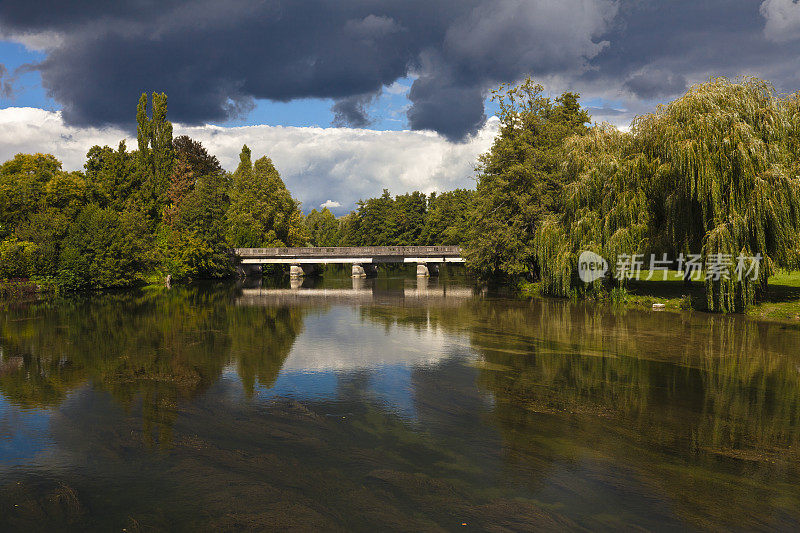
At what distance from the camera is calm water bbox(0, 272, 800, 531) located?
9133mm

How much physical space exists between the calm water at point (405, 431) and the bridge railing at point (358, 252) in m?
51.1

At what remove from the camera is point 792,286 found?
3550cm

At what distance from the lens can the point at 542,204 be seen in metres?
46.6

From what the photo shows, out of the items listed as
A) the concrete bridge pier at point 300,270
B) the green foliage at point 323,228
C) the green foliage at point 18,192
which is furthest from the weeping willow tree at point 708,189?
the green foliage at point 323,228

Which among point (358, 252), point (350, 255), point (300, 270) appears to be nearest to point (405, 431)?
point (358, 252)

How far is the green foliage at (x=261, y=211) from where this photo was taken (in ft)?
267

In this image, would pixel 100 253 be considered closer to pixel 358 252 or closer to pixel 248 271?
pixel 248 271

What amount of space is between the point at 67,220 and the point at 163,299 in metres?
20.2

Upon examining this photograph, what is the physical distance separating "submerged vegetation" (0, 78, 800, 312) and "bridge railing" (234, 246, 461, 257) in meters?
4.32

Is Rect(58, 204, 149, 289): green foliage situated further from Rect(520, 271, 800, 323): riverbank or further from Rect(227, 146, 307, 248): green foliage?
Rect(520, 271, 800, 323): riverbank

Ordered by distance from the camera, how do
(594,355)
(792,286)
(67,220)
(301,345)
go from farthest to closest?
1. (67,220)
2. (792,286)
3. (301,345)
4. (594,355)

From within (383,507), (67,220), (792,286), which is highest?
(67,220)

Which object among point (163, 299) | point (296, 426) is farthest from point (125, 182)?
point (296, 426)

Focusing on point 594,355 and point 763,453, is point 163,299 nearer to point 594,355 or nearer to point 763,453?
point 594,355
